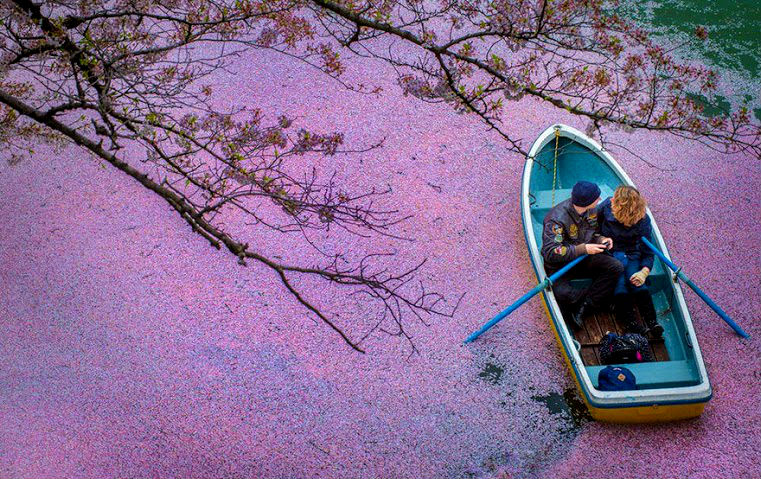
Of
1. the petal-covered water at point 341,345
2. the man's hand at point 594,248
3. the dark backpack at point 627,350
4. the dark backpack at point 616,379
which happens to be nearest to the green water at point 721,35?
the petal-covered water at point 341,345

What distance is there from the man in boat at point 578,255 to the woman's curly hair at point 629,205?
0.16 metres

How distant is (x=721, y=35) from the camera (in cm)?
849

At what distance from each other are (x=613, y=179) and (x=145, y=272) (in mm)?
4095

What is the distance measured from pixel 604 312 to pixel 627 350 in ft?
1.59

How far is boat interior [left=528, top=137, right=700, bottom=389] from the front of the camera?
4699mm

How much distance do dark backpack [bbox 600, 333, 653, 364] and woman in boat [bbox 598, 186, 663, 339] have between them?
0.22m

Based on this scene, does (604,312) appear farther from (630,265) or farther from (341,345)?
(341,345)

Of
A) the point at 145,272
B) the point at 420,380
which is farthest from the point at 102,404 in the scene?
the point at 420,380

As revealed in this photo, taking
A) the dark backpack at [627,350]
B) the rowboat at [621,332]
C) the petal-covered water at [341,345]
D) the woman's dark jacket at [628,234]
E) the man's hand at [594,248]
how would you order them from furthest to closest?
the woman's dark jacket at [628,234] < the man's hand at [594,248] < the dark backpack at [627,350] < the petal-covered water at [341,345] < the rowboat at [621,332]

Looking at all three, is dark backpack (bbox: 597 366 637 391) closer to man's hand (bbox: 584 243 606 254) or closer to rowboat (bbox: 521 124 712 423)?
rowboat (bbox: 521 124 712 423)

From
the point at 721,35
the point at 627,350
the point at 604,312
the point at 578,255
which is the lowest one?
the point at 627,350

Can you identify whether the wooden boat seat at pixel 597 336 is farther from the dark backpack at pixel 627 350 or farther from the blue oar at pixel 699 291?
the blue oar at pixel 699 291

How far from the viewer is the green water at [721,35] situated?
25.4ft

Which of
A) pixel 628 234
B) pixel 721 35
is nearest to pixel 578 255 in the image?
pixel 628 234
